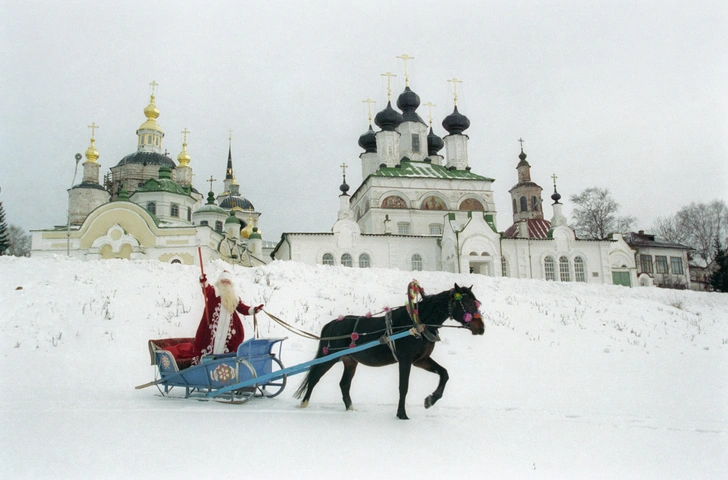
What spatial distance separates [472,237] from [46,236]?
28543 millimetres

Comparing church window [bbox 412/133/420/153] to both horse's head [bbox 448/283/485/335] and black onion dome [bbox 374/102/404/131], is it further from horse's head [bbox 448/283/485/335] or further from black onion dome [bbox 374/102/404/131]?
horse's head [bbox 448/283/485/335]

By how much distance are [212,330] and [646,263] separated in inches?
1948

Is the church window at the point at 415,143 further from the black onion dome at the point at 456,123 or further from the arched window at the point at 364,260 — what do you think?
the arched window at the point at 364,260

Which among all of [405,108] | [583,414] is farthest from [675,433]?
[405,108]

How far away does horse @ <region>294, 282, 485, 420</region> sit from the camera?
20.0 ft

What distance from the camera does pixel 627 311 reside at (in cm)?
1717

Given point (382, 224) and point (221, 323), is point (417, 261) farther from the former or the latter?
point (221, 323)

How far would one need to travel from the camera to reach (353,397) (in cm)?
805

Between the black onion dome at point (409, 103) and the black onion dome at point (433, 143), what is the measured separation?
14.8 feet

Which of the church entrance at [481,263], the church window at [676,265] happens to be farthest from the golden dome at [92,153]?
the church window at [676,265]

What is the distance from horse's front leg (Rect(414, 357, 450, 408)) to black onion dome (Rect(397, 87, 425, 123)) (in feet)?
138

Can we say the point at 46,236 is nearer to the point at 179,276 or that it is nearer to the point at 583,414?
the point at 179,276

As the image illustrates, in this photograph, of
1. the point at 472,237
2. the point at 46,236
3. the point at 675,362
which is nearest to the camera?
the point at 675,362

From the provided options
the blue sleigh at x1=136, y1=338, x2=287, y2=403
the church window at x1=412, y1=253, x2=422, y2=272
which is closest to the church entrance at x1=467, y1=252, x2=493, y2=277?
the church window at x1=412, y1=253, x2=422, y2=272
